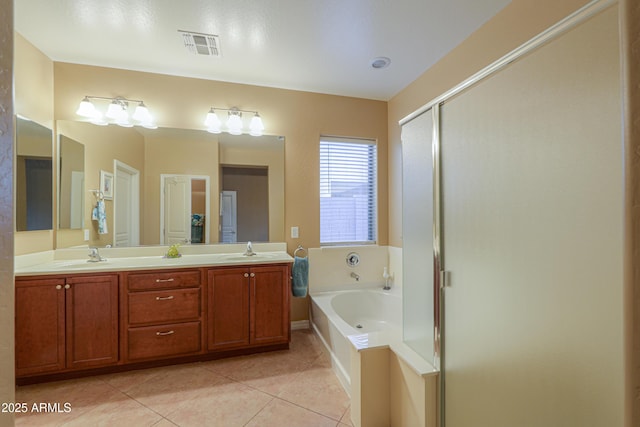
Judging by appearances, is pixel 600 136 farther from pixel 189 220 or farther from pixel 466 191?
pixel 189 220

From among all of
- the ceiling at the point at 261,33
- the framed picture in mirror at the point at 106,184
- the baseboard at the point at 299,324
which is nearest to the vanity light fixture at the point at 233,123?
the ceiling at the point at 261,33

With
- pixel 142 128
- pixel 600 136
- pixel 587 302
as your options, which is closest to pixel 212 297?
pixel 142 128

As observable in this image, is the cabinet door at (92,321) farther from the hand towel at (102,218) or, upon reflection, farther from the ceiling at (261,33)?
the ceiling at (261,33)

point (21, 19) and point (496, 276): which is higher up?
point (21, 19)

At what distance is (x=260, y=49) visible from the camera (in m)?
2.19

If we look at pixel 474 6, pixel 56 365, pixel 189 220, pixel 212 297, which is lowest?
pixel 56 365

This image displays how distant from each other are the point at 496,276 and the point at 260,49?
88.2 inches

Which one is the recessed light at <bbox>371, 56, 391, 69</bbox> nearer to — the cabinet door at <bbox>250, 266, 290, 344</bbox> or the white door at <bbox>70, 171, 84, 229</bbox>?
the cabinet door at <bbox>250, 266, 290, 344</bbox>

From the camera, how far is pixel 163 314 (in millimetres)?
2137

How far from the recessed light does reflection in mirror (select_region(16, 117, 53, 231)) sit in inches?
108

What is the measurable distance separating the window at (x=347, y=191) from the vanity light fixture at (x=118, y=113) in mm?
1706

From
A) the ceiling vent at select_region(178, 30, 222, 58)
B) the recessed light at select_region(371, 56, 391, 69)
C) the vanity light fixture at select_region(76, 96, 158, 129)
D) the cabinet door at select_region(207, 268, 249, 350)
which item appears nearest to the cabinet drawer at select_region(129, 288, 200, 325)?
the cabinet door at select_region(207, 268, 249, 350)

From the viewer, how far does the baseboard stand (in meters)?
2.88

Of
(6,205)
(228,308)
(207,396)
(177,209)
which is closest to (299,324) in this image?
(228,308)
